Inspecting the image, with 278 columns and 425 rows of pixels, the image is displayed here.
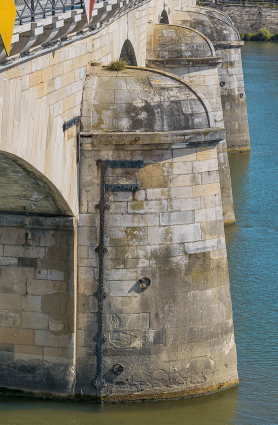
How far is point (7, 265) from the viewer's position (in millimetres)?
12742

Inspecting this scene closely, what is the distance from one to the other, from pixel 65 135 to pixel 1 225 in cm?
206

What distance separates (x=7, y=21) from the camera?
830cm


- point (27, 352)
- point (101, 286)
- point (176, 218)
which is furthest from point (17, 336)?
point (176, 218)

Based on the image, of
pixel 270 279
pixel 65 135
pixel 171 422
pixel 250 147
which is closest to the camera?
pixel 65 135

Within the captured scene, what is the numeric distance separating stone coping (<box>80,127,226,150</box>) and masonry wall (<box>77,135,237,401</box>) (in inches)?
2.1

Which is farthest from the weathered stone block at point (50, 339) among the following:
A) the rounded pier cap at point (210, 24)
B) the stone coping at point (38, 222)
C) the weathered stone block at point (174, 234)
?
the rounded pier cap at point (210, 24)

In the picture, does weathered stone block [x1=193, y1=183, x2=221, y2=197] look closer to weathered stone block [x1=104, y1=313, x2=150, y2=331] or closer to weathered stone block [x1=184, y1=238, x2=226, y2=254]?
weathered stone block [x1=184, y1=238, x2=226, y2=254]

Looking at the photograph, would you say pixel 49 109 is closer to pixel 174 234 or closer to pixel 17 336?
pixel 174 234

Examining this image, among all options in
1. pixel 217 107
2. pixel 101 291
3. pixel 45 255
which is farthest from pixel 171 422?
pixel 217 107

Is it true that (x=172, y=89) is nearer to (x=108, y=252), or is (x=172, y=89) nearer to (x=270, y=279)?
(x=108, y=252)

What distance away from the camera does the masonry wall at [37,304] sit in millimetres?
12523

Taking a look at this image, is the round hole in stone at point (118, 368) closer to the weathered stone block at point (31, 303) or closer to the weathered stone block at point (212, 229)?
the weathered stone block at point (31, 303)

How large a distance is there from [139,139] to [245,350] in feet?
16.7

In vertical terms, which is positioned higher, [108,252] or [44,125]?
[44,125]
